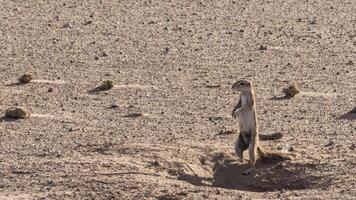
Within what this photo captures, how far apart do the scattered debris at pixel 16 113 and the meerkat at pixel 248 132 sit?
2.94 meters

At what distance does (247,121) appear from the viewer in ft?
34.4

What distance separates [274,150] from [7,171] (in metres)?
2.73

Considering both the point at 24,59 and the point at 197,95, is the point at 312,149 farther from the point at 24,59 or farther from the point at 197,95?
the point at 24,59

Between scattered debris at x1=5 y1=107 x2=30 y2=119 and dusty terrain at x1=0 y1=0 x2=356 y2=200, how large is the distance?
3.4 inches

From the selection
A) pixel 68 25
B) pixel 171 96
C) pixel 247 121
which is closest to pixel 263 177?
pixel 247 121

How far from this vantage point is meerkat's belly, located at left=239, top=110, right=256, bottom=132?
34.4 ft

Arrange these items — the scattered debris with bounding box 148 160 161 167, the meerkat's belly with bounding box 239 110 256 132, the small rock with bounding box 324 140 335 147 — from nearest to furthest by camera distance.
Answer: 1. the scattered debris with bounding box 148 160 161 167
2. the meerkat's belly with bounding box 239 110 256 132
3. the small rock with bounding box 324 140 335 147

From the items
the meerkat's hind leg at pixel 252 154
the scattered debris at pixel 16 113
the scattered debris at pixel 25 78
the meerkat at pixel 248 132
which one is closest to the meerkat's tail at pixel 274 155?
the meerkat at pixel 248 132

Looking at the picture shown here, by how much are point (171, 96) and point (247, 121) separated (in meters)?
3.53

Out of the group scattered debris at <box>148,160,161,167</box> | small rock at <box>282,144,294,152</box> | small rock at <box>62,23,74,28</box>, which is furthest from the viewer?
small rock at <box>62,23,74,28</box>

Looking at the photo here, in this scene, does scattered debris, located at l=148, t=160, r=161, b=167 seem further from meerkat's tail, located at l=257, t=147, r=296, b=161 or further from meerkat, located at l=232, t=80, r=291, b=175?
meerkat's tail, located at l=257, t=147, r=296, b=161

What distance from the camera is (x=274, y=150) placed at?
436 inches

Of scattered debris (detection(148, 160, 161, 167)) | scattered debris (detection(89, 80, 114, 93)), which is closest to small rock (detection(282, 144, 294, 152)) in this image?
scattered debris (detection(148, 160, 161, 167))

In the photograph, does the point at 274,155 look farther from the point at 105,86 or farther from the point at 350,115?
the point at 105,86
